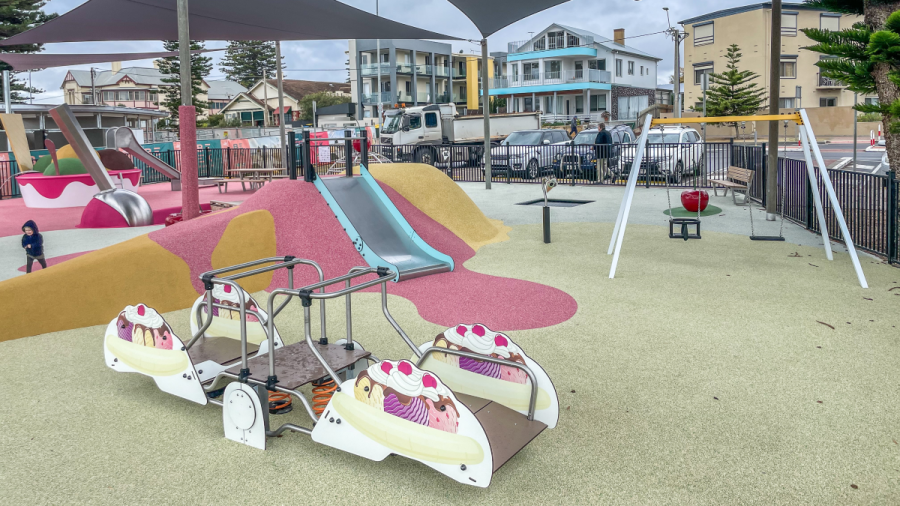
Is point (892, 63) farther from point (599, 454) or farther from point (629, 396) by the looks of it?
point (599, 454)

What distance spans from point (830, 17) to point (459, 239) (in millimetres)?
46114

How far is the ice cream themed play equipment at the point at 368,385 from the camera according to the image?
10.8 feet

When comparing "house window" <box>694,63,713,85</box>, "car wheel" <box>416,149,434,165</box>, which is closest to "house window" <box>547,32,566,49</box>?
"house window" <box>694,63,713,85</box>

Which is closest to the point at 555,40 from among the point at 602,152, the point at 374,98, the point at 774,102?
the point at 374,98

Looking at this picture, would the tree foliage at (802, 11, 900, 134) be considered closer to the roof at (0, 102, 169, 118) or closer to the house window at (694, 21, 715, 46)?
the roof at (0, 102, 169, 118)

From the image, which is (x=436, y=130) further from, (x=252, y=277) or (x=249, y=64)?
(x=249, y=64)

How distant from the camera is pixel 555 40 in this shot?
55281 millimetres

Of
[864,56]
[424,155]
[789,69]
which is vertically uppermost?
[789,69]

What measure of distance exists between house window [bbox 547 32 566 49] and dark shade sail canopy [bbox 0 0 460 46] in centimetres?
4405

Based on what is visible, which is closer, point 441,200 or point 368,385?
point 368,385

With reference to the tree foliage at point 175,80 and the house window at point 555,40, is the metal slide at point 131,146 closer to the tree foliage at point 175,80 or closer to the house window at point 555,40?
the tree foliage at point 175,80

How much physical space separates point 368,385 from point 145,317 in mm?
1930

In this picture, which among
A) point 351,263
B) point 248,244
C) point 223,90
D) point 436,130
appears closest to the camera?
point 248,244

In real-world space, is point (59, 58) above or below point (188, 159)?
above
